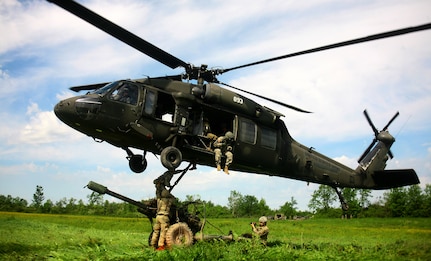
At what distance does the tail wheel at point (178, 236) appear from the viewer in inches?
427

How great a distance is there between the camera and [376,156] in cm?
1761

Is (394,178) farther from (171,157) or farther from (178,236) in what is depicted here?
(178,236)

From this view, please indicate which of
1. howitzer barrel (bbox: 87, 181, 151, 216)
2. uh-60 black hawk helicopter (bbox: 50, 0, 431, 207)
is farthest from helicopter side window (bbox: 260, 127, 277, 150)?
howitzer barrel (bbox: 87, 181, 151, 216)

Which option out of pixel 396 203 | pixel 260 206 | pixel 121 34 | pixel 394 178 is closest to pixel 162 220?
pixel 121 34

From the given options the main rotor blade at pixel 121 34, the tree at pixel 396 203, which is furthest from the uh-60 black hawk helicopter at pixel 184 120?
the tree at pixel 396 203

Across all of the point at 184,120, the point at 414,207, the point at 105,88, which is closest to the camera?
the point at 105,88

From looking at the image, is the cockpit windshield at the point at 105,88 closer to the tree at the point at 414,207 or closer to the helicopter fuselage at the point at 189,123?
the helicopter fuselage at the point at 189,123

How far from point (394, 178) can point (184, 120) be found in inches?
395

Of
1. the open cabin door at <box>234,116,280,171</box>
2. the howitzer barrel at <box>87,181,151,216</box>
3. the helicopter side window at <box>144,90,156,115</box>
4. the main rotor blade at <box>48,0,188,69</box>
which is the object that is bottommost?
the howitzer barrel at <box>87,181,151,216</box>

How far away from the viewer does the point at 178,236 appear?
11.0 meters

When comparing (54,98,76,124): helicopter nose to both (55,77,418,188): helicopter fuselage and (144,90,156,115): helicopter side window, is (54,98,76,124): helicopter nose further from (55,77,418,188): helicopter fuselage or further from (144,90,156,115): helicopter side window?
(144,90,156,115): helicopter side window

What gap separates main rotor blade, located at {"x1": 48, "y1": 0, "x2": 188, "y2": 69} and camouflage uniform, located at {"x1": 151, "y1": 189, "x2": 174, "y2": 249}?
13.5ft

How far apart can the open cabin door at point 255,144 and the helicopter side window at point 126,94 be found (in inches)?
142

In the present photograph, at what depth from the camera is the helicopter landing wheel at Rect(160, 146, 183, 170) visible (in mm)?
11606
